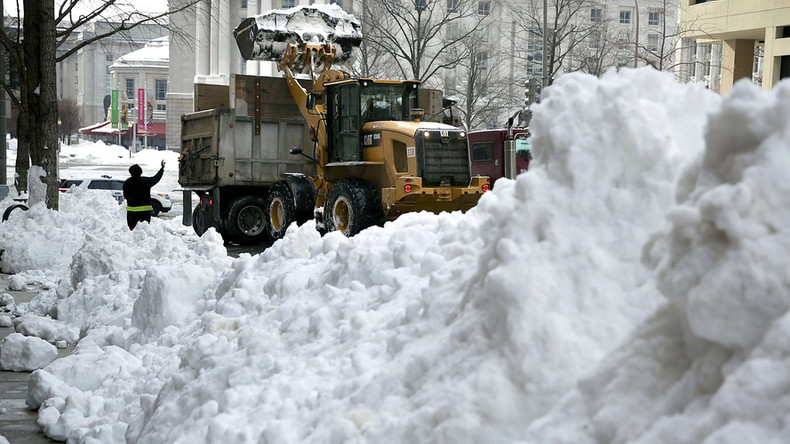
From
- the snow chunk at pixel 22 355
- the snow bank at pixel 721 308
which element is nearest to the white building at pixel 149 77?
the snow chunk at pixel 22 355

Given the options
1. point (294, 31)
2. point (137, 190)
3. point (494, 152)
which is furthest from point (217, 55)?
point (137, 190)

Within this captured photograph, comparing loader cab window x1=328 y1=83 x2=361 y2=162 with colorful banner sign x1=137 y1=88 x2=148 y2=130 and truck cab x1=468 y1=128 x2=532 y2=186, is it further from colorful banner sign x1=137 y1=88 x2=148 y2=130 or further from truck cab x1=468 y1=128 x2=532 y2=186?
colorful banner sign x1=137 y1=88 x2=148 y2=130

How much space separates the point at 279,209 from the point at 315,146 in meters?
1.57

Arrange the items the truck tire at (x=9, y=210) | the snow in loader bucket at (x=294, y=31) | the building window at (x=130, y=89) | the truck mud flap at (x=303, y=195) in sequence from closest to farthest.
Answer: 1. the truck mud flap at (x=303, y=195)
2. the truck tire at (x=9, y=210)
3. the snow in loader bucket at (x=294, y=31)
4. the building window at (x=130, y=89)

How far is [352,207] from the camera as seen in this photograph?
15031mm

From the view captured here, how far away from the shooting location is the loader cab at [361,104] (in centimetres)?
1570

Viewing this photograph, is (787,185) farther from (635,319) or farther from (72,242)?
(72,242)

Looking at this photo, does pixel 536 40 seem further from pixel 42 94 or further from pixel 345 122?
pixel 42 94

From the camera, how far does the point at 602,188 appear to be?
3607mm

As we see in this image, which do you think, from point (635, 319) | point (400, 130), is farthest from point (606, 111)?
point (400, 130)

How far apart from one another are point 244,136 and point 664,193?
15184mm

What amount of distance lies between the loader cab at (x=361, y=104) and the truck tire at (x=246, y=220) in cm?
316

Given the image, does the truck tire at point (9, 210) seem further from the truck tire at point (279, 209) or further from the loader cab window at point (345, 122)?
the loader cab window at point (345, 122)

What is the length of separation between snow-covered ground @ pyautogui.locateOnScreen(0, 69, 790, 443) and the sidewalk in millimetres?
116
